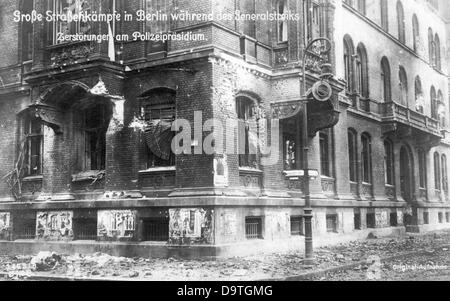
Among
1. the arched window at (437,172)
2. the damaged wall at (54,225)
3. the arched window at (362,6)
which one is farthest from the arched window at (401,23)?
the damaged wall at (54,225)

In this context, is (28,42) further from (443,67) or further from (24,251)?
(443,67)

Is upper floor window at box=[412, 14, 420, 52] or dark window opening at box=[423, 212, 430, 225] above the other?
upper floor window at box=[412, 14, 420, 52]

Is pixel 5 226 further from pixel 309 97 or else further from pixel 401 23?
pixel 401 23

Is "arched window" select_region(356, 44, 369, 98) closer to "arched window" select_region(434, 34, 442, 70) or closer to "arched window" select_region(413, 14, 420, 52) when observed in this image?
"arched window" select_region(434, 34, 442, 70)

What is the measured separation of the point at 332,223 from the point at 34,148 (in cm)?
1215

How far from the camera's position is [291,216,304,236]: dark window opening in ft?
61.8

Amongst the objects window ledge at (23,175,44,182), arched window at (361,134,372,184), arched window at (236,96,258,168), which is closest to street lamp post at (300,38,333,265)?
arched window at (236,96,258,168)

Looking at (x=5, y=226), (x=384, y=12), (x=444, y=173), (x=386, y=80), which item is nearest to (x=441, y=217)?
(x=444, y=173)

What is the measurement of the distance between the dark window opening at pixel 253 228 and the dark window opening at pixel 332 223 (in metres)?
5.13

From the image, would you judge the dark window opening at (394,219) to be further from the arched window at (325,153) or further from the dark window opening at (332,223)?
the arched window at (325,153)

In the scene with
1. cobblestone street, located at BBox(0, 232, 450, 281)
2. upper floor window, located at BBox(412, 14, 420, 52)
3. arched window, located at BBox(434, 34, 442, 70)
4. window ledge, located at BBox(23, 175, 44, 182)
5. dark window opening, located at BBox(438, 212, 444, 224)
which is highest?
upper floor window, located at BBox(412, 14, 420, 52)

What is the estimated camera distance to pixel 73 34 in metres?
18.2
